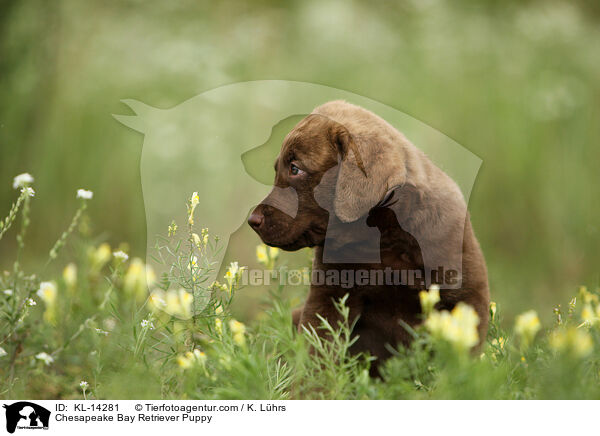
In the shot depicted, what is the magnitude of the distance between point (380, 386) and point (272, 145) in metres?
1.13

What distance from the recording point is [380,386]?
183 cm

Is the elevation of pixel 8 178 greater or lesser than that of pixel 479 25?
lesser

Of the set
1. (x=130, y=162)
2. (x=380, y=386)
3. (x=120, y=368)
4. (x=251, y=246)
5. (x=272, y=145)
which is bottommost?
(x=380, y=386)

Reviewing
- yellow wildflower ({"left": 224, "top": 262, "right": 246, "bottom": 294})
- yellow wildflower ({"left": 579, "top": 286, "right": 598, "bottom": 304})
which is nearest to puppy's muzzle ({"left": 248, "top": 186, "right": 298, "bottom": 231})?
yellow wildflower ({"left": 224, "top": 262, "right": 246, "bottom": 294})

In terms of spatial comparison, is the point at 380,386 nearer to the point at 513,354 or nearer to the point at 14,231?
the point at 513,354

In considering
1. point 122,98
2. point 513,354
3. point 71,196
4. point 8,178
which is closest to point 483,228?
point 513,354

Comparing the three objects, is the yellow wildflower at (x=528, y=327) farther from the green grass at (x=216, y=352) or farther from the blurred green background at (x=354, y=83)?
the blurred green background at (x=354, y=83)

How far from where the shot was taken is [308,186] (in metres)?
2.29
